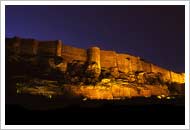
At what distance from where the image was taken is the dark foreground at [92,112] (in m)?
5.88

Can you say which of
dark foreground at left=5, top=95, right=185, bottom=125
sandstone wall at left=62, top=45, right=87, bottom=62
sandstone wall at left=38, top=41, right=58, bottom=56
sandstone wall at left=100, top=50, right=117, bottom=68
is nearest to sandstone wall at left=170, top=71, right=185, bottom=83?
dark foreground at left=5, top=95, right=185, bottom=125

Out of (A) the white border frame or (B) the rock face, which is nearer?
(A) the white border frame

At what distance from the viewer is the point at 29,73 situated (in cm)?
598

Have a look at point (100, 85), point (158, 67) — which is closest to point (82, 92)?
point (100, 85)

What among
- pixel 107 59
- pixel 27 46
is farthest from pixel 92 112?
pixel 27 46

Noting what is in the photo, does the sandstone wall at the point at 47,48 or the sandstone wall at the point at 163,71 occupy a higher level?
the sandstone wall at the point at 47,48

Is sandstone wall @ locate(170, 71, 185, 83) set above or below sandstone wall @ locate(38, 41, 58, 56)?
below

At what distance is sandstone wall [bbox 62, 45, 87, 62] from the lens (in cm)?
611

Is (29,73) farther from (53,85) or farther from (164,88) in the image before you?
(164,88)

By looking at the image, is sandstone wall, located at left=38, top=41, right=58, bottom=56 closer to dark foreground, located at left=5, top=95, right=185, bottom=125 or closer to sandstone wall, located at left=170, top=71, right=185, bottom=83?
dark foreground, located at left=5, top=95, right=185, bottom=125

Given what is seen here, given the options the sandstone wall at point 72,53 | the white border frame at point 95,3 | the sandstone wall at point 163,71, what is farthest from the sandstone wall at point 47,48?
the sandstone wall at point 163,71

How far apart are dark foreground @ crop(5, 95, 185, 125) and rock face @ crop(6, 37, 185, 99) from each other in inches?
7.0

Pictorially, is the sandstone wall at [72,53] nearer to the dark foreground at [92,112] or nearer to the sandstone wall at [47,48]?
the sandstone wall at [47,48]

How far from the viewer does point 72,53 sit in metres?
6.13
